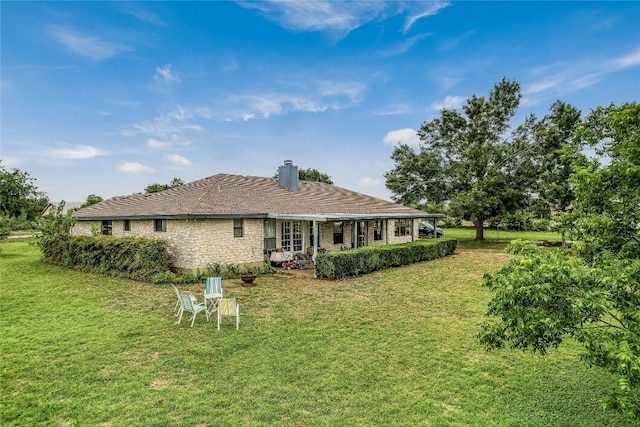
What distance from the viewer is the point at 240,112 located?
21.7 metres

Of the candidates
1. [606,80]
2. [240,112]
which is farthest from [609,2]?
[240,112]

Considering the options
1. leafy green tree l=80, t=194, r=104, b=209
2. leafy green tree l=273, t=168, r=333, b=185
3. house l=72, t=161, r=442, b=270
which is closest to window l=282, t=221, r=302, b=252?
house l=72, t=161, r=442, b=270

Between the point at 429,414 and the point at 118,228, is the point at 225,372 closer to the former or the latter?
the point at 429,414

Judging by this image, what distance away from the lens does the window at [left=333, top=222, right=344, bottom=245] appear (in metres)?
20.6

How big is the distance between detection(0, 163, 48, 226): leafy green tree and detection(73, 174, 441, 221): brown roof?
872 inches

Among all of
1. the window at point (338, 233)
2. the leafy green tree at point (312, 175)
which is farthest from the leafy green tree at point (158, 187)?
the window at point (338, 233)

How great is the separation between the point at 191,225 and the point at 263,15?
951 centimetres

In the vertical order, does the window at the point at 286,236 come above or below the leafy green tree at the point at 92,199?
below

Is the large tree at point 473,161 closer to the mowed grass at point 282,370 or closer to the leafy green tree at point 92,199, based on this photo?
the mowed grass at point 282,370

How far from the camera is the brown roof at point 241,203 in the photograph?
15531 millimetres

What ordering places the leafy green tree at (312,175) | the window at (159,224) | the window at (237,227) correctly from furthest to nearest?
the leafy green tree at (312,175), the window at (237,227), the window at (159,224)

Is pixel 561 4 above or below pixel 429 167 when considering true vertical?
above

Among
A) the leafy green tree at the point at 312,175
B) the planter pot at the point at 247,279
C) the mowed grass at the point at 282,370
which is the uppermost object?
the leafy green tree at the point at 312,175

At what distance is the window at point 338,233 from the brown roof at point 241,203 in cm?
106
